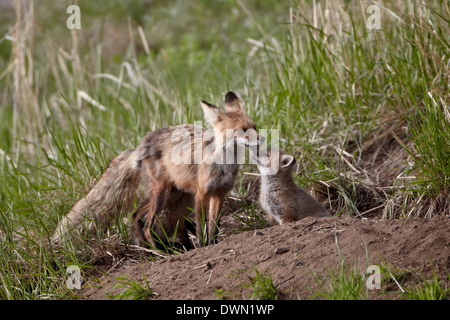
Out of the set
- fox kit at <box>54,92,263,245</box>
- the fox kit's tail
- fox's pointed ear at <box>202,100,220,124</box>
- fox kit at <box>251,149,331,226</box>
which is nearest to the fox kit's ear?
fox kit at <box>251,149,331,226</box>

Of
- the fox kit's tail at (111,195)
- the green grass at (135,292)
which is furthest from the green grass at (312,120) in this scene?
the green grass at (135,292)

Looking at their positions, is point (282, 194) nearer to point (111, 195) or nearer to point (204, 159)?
point (204, 159)

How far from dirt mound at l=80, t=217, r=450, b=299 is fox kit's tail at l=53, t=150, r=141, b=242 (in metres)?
1.10

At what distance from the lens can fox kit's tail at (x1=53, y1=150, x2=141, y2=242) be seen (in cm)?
529

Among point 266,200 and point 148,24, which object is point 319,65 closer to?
point 266,200

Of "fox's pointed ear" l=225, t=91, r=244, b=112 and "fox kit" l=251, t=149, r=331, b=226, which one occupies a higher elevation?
"fox's pointed ear" l=225, t=91, r=244, b=112

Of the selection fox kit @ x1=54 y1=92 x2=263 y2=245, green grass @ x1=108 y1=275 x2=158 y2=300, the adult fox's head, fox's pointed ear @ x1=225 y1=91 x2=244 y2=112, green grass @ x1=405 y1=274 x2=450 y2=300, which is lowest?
green grass @ x1=108 y1=275 x2=158 y2=300

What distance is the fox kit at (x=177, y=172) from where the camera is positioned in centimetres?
473

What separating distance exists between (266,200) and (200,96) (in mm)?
2564

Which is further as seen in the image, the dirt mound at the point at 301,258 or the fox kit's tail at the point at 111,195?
the fox kit's tail at the point at 111,195

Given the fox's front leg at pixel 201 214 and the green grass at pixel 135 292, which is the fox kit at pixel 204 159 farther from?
the green grass at pixel 135 292

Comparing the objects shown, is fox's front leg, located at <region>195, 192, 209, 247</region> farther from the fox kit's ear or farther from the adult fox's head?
the fox kit's ear

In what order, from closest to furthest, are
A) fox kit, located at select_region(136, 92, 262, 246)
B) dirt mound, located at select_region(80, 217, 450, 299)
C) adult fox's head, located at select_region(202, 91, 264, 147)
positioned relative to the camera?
dirt mound, located at select_region(80, 217, 450, 299)
adult fox's head, located at select_region(202, 91, 264, 147)
fox kit, located at select_region(136, 92, 262, 246)
